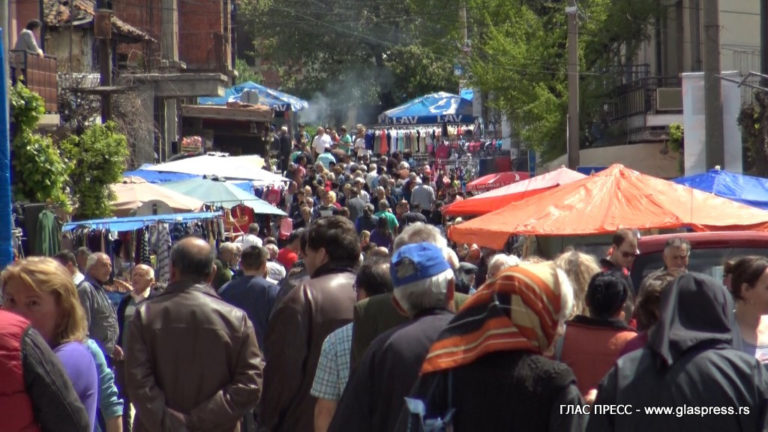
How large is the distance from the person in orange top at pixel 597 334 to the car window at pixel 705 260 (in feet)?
11.6

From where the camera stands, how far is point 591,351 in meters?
5.80

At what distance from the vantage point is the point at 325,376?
5.88 meters

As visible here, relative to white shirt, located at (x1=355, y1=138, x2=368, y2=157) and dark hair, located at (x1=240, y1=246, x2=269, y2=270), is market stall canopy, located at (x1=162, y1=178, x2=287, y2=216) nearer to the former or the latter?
dark hair, located at (x1=240, y1=246, x2=269, y2=270)

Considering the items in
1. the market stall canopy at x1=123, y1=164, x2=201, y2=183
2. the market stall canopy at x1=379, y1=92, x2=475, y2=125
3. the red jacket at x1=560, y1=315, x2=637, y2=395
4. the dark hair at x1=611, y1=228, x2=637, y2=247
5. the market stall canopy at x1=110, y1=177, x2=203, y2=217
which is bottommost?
the red jacket at x1=560, y1=315, x2=637, y2=395

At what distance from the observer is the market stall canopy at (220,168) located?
84.0 feet

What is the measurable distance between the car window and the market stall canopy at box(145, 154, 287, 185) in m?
16.7

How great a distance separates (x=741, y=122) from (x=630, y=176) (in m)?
10.6

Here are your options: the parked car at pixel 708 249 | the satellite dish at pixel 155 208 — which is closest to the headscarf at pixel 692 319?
the parked car at pixel 708 249

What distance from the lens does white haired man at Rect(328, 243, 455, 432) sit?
4531 millimetres

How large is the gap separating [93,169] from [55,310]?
570 inches

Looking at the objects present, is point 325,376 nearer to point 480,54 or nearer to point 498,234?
point 498,234

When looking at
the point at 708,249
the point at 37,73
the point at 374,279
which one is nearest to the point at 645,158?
the point at 37,73

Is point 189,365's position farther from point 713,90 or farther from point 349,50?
point 349,50

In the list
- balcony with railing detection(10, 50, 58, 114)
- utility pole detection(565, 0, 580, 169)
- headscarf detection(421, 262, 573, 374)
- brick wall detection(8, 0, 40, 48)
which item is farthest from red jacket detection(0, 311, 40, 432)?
utility pole detection(565, 0, 580, 169)
